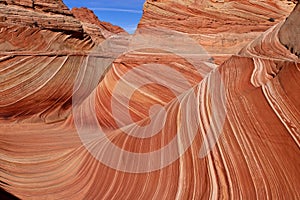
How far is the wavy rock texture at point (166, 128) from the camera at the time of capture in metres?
1.45

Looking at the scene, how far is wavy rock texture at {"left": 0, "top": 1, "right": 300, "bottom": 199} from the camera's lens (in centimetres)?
145

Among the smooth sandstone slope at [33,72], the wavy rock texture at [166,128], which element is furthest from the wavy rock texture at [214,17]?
the smooth sandstone slope at [33,72]

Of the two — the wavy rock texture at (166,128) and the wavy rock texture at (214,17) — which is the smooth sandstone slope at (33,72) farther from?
the wavy rock texture at (214,17)

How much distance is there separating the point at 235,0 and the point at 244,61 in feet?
13.0

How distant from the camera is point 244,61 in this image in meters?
2.39

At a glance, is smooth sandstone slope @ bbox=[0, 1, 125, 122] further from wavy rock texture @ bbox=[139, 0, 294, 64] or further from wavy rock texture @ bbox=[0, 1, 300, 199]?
wavy rock texture @ bbox=[139, 0, 294, 64]

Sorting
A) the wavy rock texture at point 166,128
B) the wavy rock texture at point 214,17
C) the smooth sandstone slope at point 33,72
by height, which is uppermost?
the wavy rock texture at point 214,17

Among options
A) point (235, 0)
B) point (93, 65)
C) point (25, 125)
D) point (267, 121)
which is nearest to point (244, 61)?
point (267, 121)

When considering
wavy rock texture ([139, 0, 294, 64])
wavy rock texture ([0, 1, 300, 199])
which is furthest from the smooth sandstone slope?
wavy rock texture ([139, 0, 294, 64])

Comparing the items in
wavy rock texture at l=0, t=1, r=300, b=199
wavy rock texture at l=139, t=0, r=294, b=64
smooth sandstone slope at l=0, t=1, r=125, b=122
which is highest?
wavy rock texture at l=139, t=0, r=294, b=64

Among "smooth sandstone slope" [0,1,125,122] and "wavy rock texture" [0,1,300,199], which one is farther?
"smooth sandstone slope" [0,1,125,122]

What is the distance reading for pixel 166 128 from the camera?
2.11 meters

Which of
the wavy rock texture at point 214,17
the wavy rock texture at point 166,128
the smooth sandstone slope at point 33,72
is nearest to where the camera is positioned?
the wavy rock texture at point 166,128

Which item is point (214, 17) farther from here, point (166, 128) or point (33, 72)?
point (166, 128)
